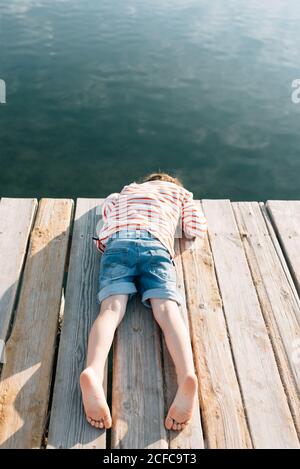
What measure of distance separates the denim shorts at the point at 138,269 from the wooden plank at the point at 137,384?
0.18m

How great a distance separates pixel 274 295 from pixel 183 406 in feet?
4.46

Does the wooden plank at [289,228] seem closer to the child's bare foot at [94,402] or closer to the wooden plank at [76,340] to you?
the wooden plank at [76,340]

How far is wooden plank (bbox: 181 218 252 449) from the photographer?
2.52 metres

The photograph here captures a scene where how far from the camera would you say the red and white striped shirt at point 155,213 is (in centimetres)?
342

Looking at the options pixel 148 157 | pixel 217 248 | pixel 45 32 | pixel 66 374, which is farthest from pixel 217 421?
pixel 45 32

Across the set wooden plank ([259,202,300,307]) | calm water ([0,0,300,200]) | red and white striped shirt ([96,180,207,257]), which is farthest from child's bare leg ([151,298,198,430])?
calm water ([0,0,300,200])

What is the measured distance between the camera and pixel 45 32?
438 inches

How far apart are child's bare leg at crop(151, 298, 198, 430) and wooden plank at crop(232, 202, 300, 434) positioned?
0.68m

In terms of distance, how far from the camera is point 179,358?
8.73 feet

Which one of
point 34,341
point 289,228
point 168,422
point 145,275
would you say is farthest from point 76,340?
point 289,228

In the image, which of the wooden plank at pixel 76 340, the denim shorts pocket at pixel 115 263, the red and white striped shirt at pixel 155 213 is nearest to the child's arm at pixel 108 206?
the red and white striped shirt at pixel 155 213

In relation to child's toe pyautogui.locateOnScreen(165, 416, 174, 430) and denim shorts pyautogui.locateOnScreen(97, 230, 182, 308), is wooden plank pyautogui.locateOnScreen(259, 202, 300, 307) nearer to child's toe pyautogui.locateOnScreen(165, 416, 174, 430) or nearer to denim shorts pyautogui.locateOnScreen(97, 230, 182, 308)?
denim shorts pyautogui.locateOnScreen(97, 230, 182, 308)

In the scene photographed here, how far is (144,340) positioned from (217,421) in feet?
2.27
